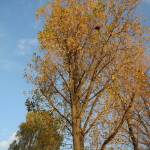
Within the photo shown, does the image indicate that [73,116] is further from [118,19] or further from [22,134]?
[22,134]

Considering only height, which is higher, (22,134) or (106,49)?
(22,134)

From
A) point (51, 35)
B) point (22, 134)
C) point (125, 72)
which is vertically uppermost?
point (22, 134)

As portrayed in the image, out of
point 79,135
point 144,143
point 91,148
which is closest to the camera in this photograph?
point 79,135

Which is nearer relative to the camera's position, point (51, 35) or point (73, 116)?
point (73, 116)

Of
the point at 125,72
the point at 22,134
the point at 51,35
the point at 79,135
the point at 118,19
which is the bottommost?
the point at 79,135

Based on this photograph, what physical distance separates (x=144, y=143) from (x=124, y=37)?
41.2 feet

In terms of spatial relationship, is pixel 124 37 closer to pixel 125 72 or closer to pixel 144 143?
pixel 125 72

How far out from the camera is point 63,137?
55.1ft

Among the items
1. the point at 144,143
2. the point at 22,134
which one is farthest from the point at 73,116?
the point at 22,134

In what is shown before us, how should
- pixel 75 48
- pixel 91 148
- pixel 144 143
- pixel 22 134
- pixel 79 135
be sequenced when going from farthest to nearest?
pixel 22 134 < pixel 144 143 < pixel 91 148 < pixel 75 48 < pixel 79 135

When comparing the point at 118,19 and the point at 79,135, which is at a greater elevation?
the point at 118,19

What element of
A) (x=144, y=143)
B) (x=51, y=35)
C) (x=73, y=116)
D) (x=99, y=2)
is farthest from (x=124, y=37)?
(x=144, y=143)

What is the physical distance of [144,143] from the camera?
27359mm

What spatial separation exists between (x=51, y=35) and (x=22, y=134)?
38.0 meters
